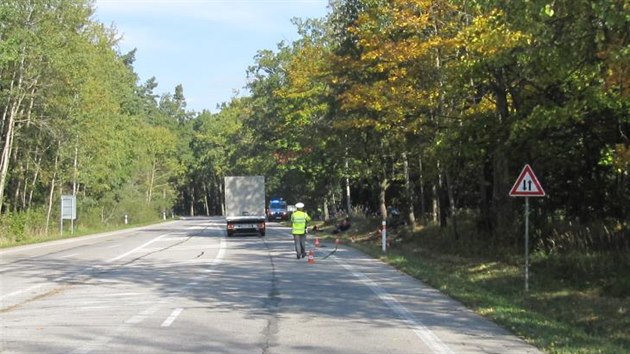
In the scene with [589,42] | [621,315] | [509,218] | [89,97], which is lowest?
[621,315]

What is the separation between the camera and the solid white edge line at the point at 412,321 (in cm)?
889

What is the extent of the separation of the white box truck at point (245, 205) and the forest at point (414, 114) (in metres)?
4.85

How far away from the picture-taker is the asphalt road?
9.04 meters

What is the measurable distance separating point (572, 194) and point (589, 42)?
49.8ft

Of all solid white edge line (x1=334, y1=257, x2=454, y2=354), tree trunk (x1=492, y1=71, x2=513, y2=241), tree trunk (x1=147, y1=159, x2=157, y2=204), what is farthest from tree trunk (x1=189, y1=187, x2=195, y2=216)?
solid white edge line (x1=334, y1=257, x2=454, y2=354)

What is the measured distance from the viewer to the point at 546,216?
2516cm

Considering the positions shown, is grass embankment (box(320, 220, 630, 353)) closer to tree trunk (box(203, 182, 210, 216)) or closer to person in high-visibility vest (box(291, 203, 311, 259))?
person in high-visibility vest (box(291, 203, 311, 259))

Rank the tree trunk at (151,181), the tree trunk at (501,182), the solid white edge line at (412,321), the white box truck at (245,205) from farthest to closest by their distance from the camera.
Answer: the tree trunk at (151,181)
the white box truck at (245,205)
the tree trunk at (501,182)
the solid white edge line at (412,321)

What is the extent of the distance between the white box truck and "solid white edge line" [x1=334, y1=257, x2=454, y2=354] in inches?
996

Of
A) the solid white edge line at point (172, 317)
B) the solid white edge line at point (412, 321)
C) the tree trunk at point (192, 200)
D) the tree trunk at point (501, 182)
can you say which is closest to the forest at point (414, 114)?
the tree trunk at point (501, 182)

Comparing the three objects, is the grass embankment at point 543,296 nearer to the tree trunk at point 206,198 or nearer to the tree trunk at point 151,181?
the tree trunk at point 151,181

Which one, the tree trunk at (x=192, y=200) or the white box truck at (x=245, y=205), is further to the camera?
the tree trunk at (x=192, y=200)

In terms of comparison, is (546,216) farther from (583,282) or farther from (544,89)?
(583,282)

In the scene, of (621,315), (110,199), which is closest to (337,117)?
(621,315)
